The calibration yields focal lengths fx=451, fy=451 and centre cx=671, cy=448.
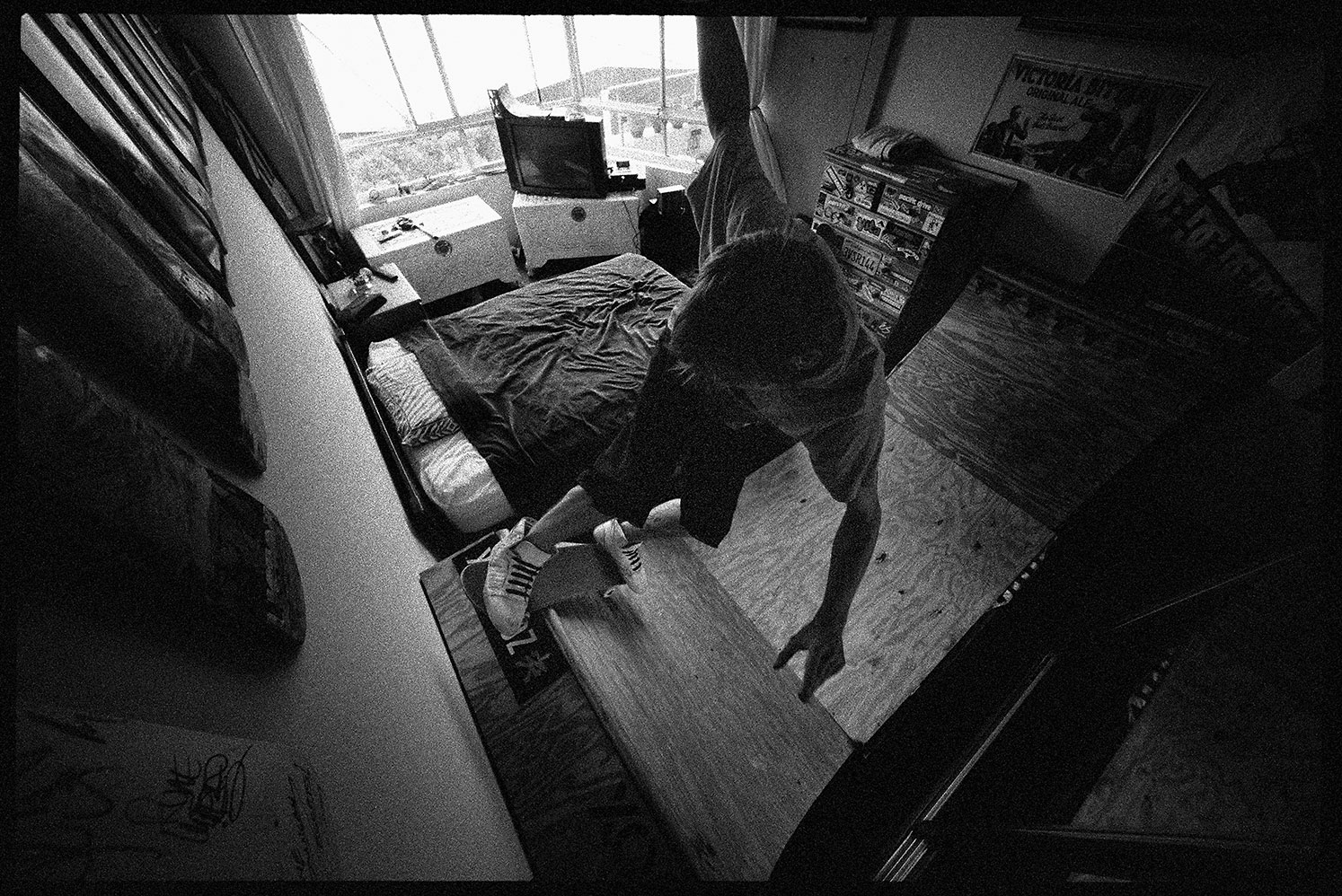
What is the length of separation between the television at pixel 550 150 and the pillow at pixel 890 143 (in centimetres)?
187

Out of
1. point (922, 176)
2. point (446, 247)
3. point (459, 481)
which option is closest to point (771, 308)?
point (459, 481)

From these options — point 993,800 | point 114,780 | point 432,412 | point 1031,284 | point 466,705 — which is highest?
point 114,780

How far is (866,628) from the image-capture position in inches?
66.2

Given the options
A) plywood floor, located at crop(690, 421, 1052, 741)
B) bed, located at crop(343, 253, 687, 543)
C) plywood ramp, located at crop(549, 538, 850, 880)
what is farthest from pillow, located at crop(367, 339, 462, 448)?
plywood floor, located at crop(690, 421, 1052, 741)

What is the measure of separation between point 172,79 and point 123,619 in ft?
8.88

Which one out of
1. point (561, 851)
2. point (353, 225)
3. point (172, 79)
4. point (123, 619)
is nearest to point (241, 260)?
point (172, 79)

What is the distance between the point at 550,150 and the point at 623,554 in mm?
3187

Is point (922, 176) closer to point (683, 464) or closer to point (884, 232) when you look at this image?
point (884, 232)

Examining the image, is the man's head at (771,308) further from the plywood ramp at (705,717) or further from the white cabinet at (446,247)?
the white cabinet at (446,247)

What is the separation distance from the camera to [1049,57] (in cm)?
195

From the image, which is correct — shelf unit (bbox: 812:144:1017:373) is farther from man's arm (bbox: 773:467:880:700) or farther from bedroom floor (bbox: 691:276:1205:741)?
man's arm (bbox: 773:467:880:700)

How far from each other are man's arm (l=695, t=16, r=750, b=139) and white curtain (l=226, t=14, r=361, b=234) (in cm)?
271

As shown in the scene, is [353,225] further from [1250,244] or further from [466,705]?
[1250,244]

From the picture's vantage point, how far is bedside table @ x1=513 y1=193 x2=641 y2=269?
3559 millimetres
